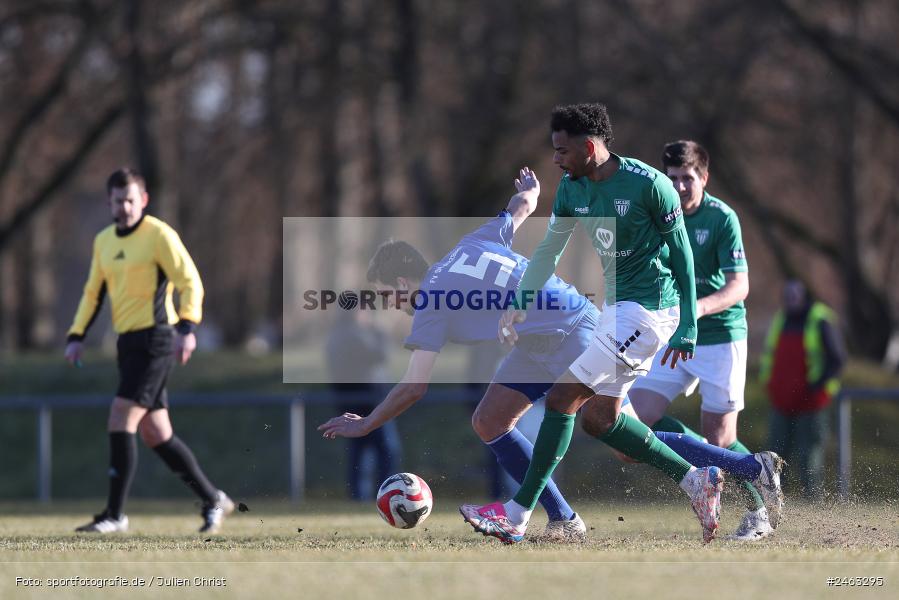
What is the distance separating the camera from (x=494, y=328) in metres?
7.88

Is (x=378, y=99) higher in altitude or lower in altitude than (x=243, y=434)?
higher

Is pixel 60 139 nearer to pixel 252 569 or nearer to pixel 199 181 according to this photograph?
pixel 199 181

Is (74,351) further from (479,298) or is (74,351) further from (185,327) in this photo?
(479,298)

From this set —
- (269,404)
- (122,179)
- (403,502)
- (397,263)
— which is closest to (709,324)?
(397,263)

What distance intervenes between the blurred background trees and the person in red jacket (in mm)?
4392

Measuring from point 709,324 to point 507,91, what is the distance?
11818 mm

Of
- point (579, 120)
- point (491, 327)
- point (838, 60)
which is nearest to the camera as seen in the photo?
point (579, 120)

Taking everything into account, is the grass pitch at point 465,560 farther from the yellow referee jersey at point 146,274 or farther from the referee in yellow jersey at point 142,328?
the yellow referee jersey at point 146,274

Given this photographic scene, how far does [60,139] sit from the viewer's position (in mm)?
26047

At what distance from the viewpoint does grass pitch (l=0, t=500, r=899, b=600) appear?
5684 mm

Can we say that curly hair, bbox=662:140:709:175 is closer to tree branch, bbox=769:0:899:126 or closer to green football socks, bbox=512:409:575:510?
green football socks, bbox=512:409:575:510

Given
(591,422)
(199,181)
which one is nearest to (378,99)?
(199,181)

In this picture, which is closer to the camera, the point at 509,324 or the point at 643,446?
the point at 509,324

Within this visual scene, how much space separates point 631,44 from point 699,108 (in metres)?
1.28
